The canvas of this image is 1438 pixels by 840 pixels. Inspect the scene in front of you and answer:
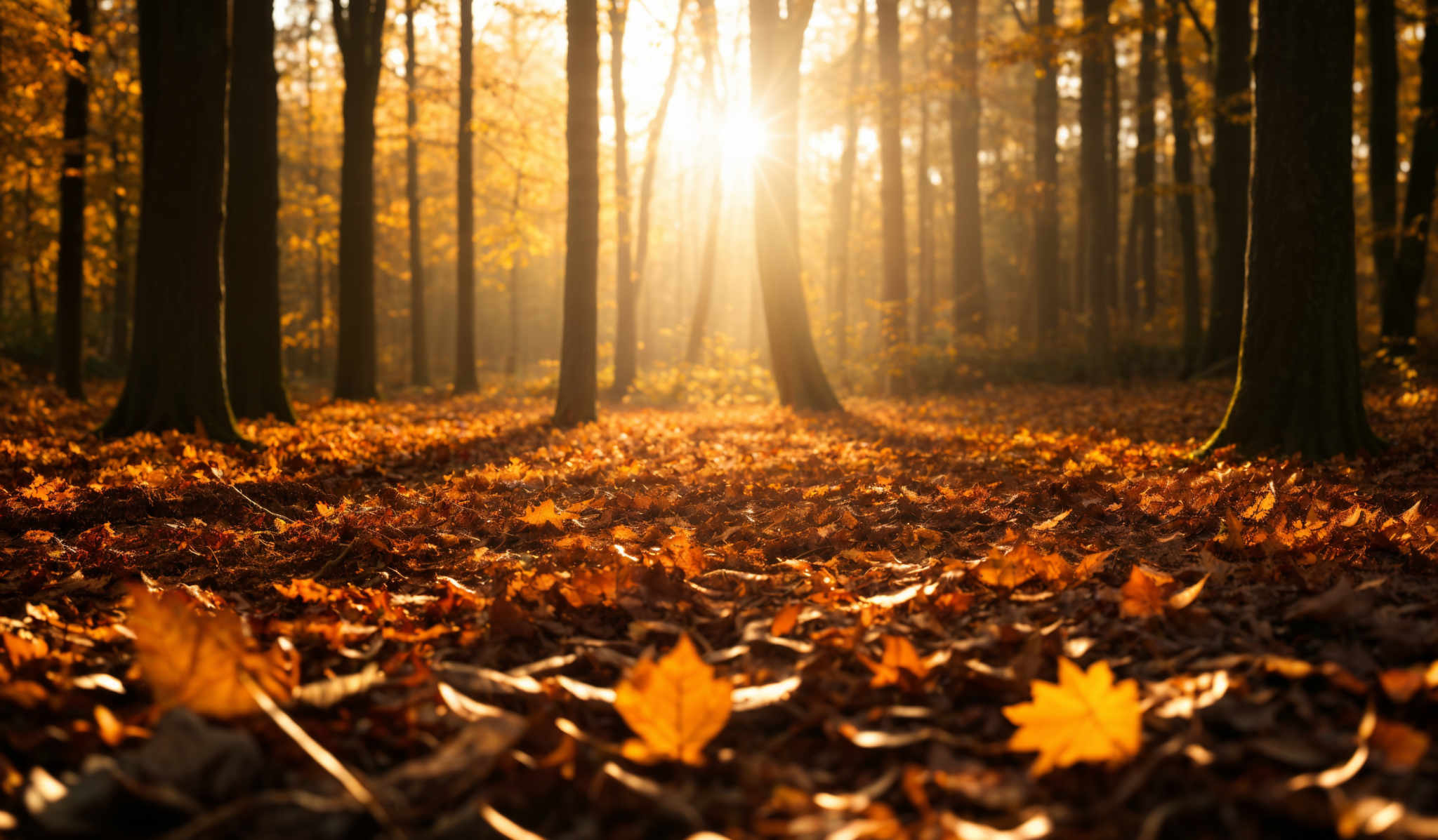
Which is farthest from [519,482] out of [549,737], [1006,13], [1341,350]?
[1006,13]

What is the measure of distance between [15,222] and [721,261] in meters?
28.5

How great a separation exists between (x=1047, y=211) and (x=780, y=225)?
9128mm

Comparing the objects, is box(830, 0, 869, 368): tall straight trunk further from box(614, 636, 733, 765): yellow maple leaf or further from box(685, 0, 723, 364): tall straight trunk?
box(614, 636, 733, 765): yellow maple leaf

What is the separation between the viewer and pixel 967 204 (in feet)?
63.2

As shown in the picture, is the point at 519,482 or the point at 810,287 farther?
the point at 810,287

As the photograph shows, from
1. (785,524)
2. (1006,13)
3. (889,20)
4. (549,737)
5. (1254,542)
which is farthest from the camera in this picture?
(1006,13)

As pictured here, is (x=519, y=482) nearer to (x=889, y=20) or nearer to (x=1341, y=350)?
(x=1341, y=350)

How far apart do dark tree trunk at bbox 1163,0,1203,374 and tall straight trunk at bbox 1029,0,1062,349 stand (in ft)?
7.48

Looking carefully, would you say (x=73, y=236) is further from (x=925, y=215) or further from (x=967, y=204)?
(x=925, y=215)

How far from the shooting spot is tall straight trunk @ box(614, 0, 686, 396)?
15484 mm

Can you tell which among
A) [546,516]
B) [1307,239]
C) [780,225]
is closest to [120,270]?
[780,225]

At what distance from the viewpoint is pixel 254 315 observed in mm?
9859

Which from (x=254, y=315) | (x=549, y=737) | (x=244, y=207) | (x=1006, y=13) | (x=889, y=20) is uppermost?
(x=1006, y=13)

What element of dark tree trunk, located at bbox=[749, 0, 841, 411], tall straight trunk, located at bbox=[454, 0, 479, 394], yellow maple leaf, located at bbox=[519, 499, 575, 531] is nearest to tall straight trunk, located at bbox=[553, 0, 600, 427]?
dark tree trunk, located at bbox=[749, 0, 841, 411]
